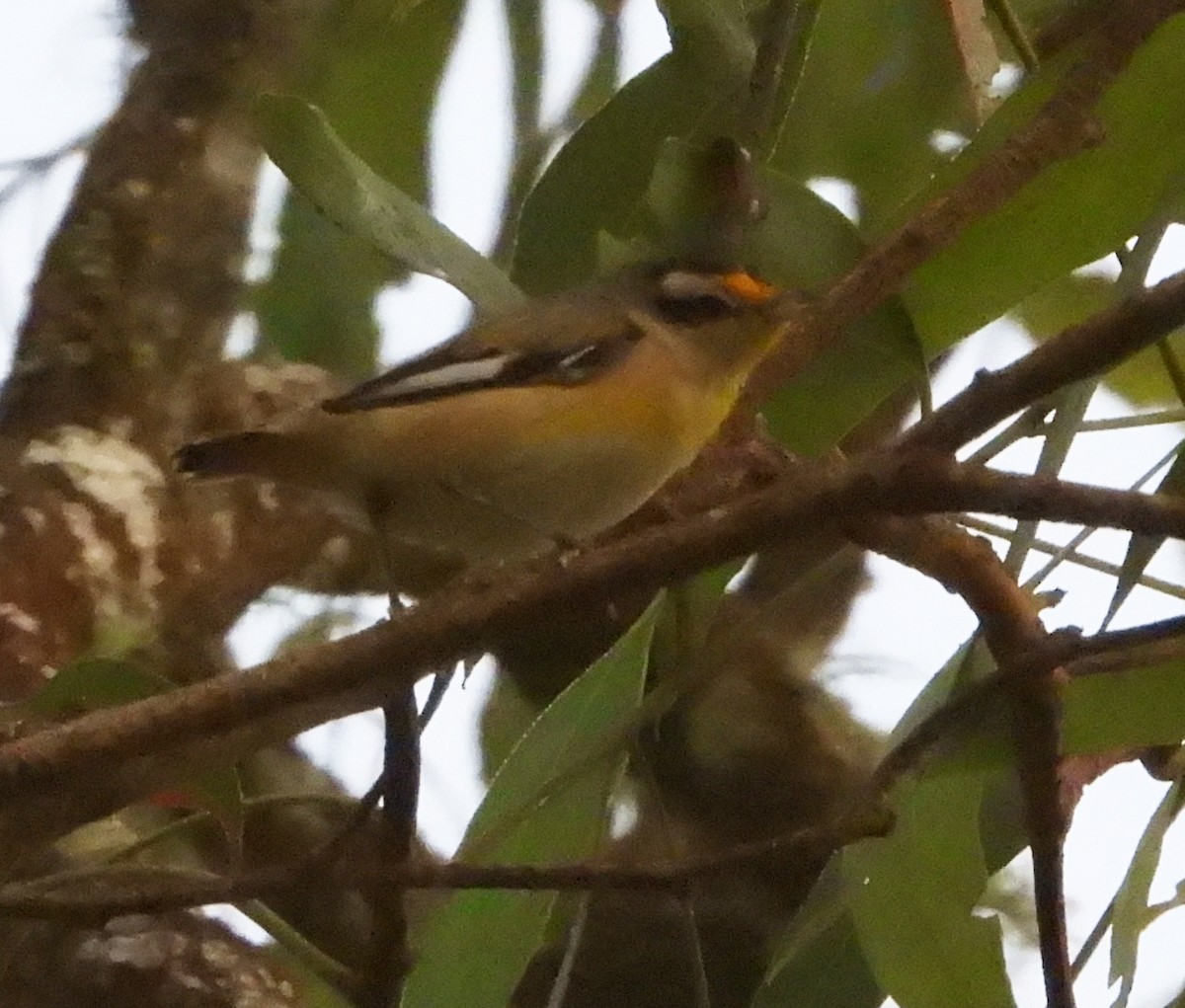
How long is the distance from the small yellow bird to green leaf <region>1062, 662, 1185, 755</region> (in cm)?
29

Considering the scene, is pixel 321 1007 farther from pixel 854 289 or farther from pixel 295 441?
pixel 854 289

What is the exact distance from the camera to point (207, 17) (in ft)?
4.22

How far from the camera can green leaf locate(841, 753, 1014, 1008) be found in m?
0.78

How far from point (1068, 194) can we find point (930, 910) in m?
0.32

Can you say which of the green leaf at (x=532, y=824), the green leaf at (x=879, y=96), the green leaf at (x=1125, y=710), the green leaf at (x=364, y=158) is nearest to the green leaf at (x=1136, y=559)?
the green leaf at (x=1125, y=710)

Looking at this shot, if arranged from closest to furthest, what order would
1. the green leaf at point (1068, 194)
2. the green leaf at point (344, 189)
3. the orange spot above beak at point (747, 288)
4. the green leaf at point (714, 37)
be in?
the green leaf at point (1068, 194) < the green leaf at point (344, 189) < the green leaf at point (714, 37) < the orange spot above beak at point (747, 288)

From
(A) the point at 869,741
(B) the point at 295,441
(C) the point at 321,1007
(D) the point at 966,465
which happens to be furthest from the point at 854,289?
(A) the point at 869,741

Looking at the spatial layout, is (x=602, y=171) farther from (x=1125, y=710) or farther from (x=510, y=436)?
(x=1125, y=710)

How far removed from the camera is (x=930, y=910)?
787 millimetres

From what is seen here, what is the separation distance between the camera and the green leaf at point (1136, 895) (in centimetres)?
79

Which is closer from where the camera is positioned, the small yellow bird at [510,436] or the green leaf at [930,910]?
the green leaf at [930,910]

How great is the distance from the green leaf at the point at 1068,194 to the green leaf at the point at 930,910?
216 mm

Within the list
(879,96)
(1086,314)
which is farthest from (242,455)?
(1086,314)

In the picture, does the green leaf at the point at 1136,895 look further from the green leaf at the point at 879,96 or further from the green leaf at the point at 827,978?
the green leaf at the point at 879,96
